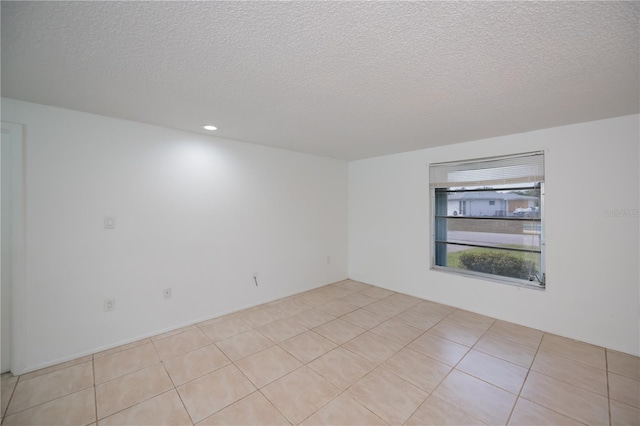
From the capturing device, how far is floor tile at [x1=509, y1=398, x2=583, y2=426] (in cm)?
170

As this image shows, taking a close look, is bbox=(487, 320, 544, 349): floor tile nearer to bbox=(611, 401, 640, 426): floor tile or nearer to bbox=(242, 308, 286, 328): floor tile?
bbox=(611, 401, 640, 426): floor tile

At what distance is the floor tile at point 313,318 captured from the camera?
3152 mm

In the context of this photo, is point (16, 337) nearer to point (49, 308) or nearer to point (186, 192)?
point (49, 308)

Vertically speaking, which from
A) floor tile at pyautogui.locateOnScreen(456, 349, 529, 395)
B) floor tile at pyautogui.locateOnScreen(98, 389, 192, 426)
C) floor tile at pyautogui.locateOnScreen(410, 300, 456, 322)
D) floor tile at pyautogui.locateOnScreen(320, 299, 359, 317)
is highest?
floor tile at pyautogui.locateOnScreen(410, 300, 456, 322)

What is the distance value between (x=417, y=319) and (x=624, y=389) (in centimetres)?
168

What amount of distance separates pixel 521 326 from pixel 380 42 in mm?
3455

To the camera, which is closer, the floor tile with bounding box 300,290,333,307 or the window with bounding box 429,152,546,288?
the window with bounding box 429,152,546,288

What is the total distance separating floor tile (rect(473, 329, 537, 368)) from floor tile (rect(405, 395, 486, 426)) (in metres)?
0.97

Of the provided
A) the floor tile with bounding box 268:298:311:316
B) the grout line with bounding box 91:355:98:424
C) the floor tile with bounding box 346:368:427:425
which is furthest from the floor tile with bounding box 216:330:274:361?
the floor tile with bounding box 346:368:427:425

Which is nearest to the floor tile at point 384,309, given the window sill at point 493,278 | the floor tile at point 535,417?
the window sill at point 493,278

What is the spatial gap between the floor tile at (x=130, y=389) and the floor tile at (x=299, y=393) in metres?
0.84

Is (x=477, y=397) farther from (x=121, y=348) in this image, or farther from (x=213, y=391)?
(x=121, y=348)

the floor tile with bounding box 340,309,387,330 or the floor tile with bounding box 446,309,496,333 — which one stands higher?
the floor tile with bounding box 446,309,496,333

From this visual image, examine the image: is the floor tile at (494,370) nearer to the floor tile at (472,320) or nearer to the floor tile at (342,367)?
the floor tile at (472,320)
